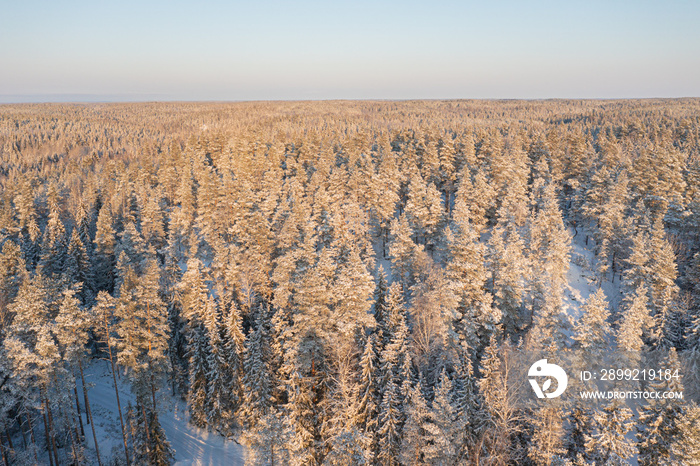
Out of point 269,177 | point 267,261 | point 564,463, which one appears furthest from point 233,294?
point 564,463

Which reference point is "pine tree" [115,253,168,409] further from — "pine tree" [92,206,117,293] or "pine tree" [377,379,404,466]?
"pine tree" [92,206,117,293]

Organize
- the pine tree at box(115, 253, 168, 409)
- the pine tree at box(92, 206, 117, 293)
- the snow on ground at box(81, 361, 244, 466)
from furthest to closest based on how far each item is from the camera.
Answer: the pine tree at box(92, 206, 117, 293) < the snow on ground at box(81, 361, 244, 466) < the pine tree at box(115, 253, 168, 409)

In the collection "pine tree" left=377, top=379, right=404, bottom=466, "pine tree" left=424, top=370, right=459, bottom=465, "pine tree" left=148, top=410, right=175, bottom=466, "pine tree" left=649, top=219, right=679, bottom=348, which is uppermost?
"pine tree" left=649, top=219, right=679, bottom=348

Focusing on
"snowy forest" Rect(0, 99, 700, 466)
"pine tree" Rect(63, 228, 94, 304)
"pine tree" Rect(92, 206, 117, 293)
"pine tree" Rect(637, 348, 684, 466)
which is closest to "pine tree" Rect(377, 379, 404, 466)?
"snowy forest" Rect(0, 99, 700, 466)

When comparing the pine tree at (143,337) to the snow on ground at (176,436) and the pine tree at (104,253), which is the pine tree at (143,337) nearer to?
the snow on ground at (176,436)

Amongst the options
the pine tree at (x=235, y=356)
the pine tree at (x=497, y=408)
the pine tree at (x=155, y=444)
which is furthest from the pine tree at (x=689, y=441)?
the pine tree at (x=155, y=444)

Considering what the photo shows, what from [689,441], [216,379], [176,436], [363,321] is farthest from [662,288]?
[176,436]

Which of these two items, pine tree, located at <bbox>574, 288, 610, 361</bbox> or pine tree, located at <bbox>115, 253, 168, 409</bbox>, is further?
pine tree, located at <bbox>115, 253, 168, 409</bbox>

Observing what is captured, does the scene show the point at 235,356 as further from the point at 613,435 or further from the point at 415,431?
the point at 613,435
